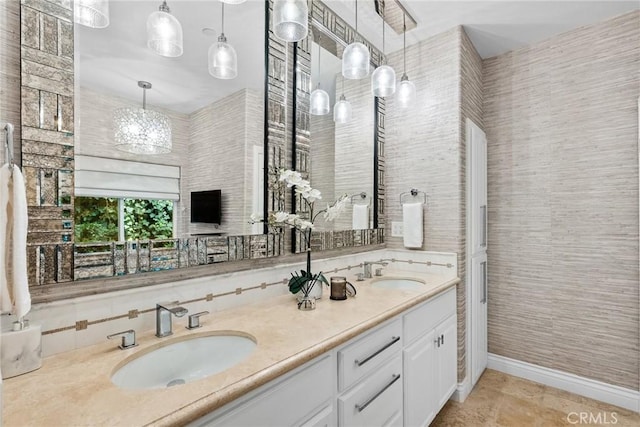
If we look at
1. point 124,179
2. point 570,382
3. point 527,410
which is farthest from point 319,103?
point 570,382

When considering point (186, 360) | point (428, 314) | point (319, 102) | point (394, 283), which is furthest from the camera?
point (394, 283)

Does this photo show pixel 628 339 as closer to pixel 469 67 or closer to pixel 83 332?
pixel 469 67

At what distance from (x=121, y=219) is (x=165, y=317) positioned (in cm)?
37

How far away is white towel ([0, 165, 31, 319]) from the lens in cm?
76

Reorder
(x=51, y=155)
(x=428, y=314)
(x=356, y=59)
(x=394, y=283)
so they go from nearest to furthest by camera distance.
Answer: (x=51, y=155) < (x=356, y=59) < (x=428, y=314) < (x=394, y=283)

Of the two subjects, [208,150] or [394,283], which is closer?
[208,150]

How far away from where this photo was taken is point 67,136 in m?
1.00

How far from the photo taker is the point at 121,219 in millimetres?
1110

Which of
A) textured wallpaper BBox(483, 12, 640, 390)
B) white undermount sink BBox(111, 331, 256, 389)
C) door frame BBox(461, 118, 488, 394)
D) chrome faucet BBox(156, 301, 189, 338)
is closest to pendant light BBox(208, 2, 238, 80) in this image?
chrome faucet BBox(156, 301, 189, 338)

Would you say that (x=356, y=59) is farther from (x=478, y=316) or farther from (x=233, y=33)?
(x=478, y=316)

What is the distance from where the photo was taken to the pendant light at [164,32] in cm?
115

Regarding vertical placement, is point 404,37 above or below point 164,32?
above

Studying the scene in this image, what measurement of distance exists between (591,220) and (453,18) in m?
1.70

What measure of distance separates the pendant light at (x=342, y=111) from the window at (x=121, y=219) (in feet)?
4.23
